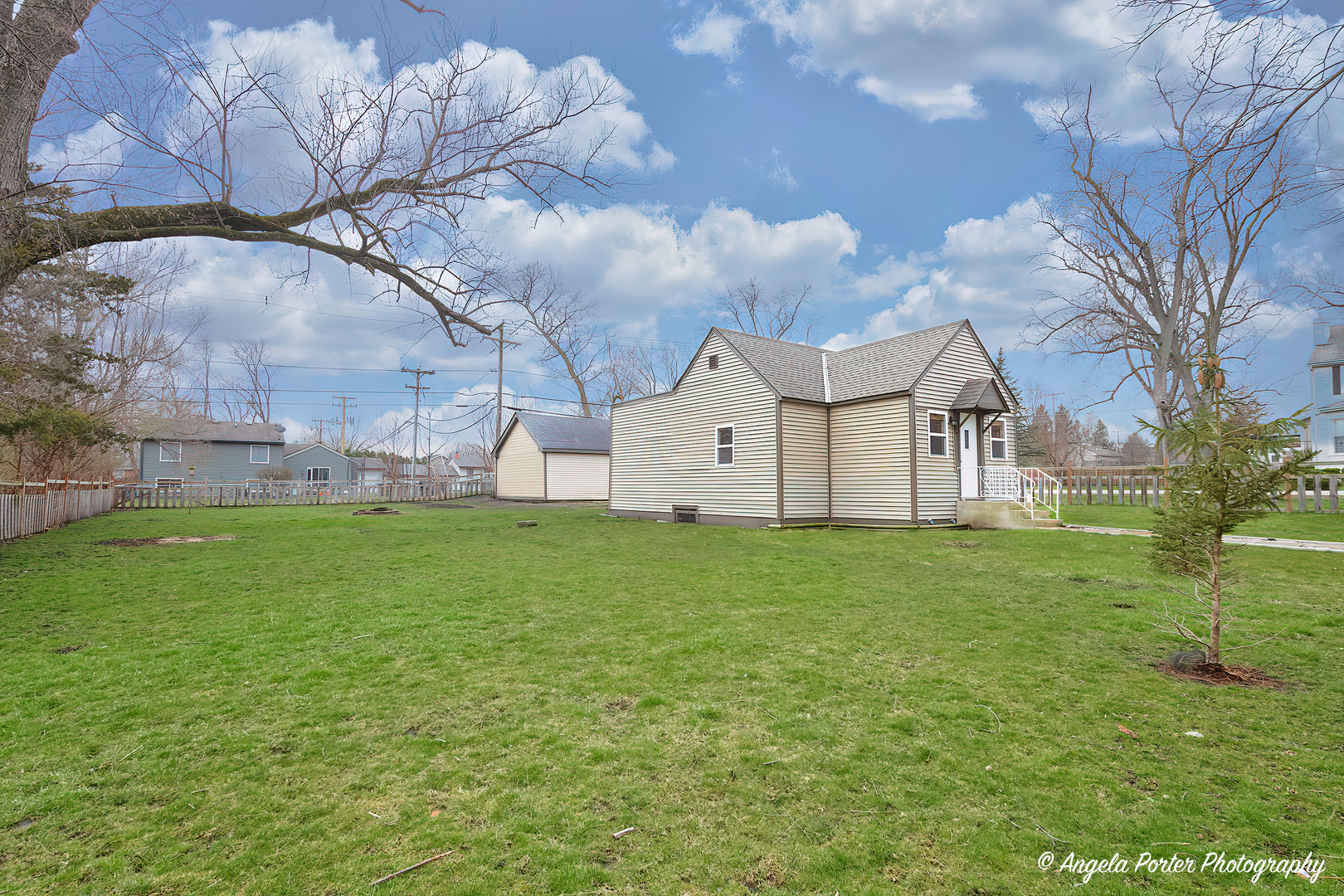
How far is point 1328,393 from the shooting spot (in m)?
29.2

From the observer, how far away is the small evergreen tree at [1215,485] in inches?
191

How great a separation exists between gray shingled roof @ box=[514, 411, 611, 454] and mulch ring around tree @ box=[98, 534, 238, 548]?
18.0 m

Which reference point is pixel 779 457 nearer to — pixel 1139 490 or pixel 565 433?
pixel 1139 490

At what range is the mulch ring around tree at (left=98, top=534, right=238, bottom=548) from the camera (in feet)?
41.0

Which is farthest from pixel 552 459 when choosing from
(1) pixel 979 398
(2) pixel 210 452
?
(2) pixel 210 452

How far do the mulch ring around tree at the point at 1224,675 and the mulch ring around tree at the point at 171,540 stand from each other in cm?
1700

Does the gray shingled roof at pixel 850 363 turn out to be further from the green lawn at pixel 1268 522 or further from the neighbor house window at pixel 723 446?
the green lawn at pixel 1268 522

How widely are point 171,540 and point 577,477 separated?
2056cm

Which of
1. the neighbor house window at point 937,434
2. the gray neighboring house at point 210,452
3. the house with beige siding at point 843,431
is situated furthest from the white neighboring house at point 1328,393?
the gray neighboring house at point 210,452

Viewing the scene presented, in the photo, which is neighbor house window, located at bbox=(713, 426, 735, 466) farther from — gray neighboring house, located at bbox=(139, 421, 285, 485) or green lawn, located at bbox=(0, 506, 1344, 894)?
gray neighboring house, located at bbox=(139, 421, 285, 485)

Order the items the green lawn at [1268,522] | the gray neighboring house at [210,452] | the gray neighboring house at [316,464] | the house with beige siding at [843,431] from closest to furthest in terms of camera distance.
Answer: the green lawn at [1268,522] < the house with beige siding at [843,431] < the gray neighboring house at [210,452] < the gray neighboring house at [316,464]

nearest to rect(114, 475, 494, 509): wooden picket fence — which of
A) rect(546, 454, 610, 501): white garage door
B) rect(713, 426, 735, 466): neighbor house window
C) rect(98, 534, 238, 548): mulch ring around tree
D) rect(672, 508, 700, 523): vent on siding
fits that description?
rect(546, 454, 610, 501): white garage door

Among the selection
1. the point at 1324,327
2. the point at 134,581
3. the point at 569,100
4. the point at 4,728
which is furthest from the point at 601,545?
the point at 1324,327

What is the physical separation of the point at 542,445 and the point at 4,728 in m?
28.2
